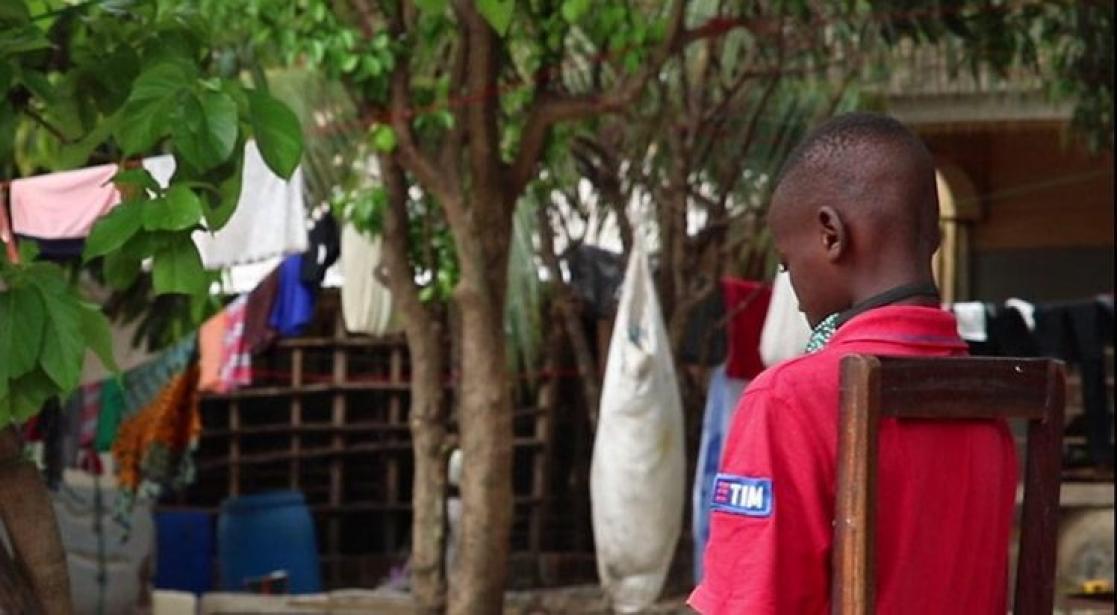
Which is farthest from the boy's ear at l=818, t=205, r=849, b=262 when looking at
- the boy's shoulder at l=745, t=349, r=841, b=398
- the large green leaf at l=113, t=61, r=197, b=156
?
the large green leaf at l=113, t=61, r=197, b=156

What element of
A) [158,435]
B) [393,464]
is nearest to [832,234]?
[158,435]

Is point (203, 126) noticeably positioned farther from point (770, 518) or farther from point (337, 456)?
point (337, 456)

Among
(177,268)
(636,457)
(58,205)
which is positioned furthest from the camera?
(636,457)

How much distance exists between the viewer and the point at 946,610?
2.60 m

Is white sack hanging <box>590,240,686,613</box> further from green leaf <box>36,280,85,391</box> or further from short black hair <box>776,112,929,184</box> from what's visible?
short black hair <box>776,112,929,184</box>

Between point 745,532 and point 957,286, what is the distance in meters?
12.6

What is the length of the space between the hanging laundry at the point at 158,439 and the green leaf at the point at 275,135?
792 centimetres

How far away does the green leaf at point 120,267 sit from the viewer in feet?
12.9

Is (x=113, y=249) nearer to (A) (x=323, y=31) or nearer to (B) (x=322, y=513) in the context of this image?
(A) (x=323, y=31)

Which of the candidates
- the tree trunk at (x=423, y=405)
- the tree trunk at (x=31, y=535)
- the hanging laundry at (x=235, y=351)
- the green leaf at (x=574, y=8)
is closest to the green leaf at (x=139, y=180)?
the tree trunk at (x=31, y=535)

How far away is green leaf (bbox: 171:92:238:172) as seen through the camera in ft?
12.7

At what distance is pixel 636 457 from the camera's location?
10797 millimetres

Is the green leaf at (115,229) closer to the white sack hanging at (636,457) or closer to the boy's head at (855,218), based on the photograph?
the boy's head at (855,218)

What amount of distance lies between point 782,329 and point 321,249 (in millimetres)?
2520
